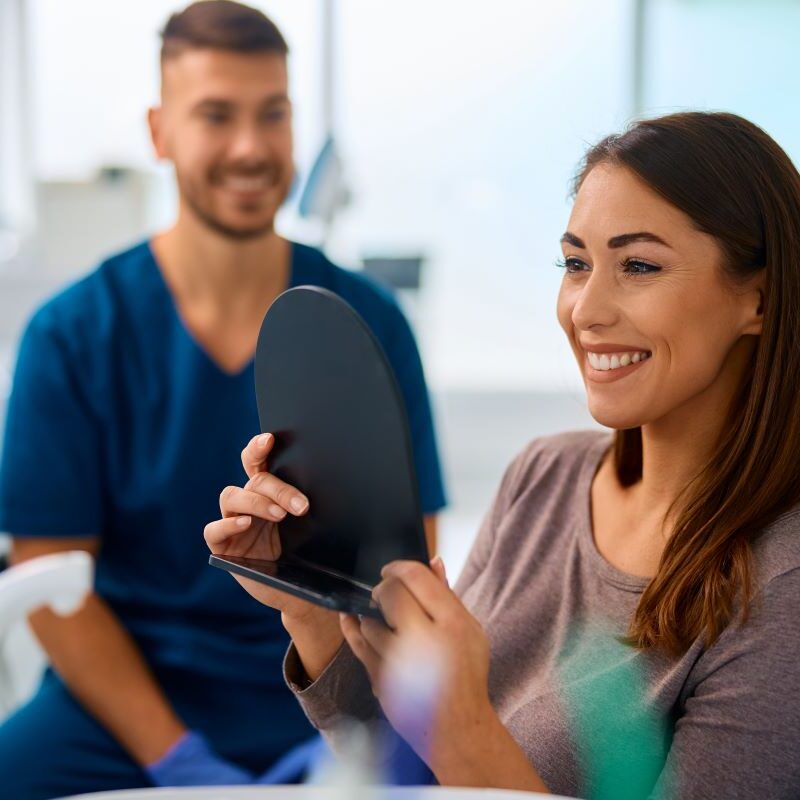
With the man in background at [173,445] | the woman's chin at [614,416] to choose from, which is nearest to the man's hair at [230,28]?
the man in background at [173,445]

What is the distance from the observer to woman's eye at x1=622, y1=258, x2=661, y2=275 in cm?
72

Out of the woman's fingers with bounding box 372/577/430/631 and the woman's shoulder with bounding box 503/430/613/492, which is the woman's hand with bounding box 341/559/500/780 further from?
the woman's shoulder with bounding box 503/430/613/492

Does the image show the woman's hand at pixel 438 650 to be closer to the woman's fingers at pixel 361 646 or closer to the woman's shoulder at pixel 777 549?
the woman's fingers at pixel 361 646

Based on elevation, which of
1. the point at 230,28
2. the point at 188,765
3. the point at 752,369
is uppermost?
the point at 230,28

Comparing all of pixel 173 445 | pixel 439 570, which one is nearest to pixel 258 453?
pixel 439 570

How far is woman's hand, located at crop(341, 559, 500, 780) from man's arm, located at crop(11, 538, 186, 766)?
2.01 ft

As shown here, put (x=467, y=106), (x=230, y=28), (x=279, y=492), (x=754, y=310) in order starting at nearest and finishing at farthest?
(x=279, y=492), (x=754, y=310), (x=230, y=28), (x=467, y=106)

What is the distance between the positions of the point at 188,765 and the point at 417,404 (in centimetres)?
46

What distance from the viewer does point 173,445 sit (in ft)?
3.81

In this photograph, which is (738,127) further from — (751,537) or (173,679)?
(173,679)

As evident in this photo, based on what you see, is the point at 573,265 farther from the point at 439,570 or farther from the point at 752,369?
the point at 439,570

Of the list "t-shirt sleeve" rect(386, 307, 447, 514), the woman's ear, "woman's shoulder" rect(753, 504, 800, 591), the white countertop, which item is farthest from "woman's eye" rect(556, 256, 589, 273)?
"t-shirt sleeve" rect(386, 307, 447, 514)

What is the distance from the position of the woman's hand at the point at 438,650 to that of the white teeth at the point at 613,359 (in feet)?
0.69

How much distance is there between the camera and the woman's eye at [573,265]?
75 centimetres
